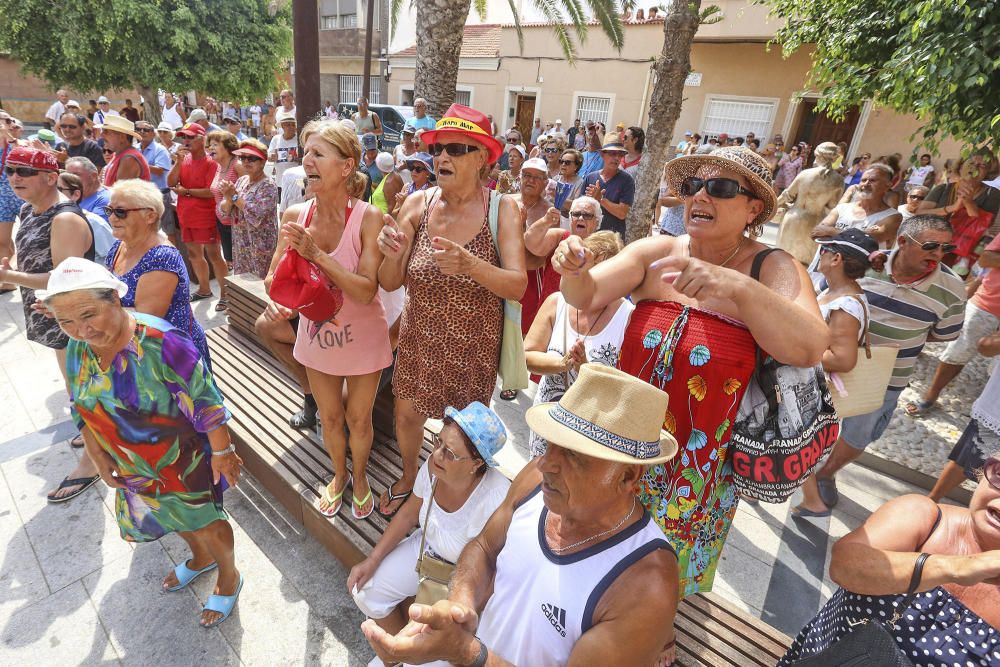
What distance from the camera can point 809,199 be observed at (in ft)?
20.9

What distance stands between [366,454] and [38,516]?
2.25 meters

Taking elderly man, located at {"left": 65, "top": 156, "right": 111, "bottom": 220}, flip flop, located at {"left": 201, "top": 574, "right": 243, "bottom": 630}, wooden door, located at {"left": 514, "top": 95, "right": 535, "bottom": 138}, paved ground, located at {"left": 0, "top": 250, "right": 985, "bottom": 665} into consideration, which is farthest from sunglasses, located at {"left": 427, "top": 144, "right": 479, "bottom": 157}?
wooden door, located at {"left": 514, "top": 95, "right": 535, "bottom": 138}

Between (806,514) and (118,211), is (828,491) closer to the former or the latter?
(806,514)

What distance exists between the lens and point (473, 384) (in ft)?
8.56

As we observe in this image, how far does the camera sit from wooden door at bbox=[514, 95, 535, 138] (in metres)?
22.2

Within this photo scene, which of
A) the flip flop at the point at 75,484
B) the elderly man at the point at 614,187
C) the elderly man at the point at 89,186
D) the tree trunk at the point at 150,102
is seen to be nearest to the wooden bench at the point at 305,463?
the flip flop at the point at 75,484

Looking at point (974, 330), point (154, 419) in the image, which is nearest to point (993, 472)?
point (154, 419)

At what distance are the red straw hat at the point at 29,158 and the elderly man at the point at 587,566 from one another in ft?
13.2

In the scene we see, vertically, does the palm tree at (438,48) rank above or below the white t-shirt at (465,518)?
above

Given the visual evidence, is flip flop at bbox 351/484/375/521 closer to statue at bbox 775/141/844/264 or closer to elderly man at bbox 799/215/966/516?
elderly man at bbox 799/215/966/516

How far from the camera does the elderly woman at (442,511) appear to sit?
85.1 inches

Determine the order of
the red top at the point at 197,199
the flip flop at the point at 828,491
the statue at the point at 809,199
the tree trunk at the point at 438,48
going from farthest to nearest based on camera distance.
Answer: the statue at the point at 809,199
the red top at the point at 197,199
the tree trunk at the point at 438,48
the flip flop at the point at 828,491

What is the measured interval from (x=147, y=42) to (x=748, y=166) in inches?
830

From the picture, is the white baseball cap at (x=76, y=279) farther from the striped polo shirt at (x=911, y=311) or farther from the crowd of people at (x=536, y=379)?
the striped polo shirt at (x=911, y=311)
